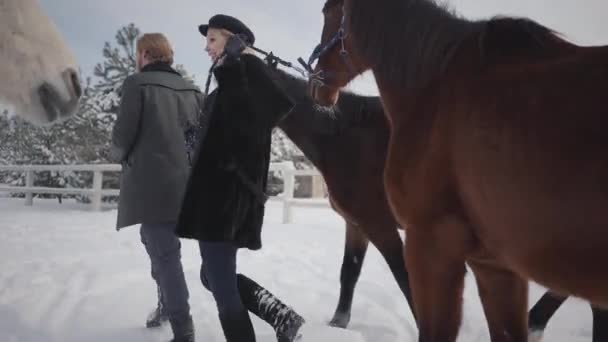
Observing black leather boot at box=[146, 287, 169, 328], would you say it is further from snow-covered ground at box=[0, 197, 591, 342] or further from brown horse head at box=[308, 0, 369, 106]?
brown horse head at box=[308, 0, 369, 106]

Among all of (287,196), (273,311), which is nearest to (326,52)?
(273,311)

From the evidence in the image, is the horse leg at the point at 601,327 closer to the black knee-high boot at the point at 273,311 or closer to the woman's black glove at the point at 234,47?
the black knee-high boot at the point at 273,311

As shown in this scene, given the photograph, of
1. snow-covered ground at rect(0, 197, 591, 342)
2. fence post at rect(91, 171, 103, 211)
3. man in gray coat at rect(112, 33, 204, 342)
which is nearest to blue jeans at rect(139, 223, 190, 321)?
man in gray coat at rect(112, 33, 204, 342)

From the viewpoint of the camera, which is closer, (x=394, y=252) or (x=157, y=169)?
(x=157, y=169)

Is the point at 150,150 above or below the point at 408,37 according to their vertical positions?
below

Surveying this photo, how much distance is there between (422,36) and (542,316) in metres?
1.90

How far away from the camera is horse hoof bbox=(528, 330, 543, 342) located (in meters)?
2.26

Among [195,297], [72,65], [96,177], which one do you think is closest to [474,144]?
[72,65]

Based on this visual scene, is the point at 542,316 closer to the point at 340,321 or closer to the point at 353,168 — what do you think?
the point at 340,321

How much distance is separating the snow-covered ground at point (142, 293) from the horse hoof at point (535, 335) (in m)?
0.13

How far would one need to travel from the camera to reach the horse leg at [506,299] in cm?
144

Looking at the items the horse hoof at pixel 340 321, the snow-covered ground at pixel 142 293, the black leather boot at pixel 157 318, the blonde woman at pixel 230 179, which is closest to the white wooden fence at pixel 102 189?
the snow-covered ground at pixel 142 293

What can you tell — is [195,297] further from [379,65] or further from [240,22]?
[379,65]

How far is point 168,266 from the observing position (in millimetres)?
2113
